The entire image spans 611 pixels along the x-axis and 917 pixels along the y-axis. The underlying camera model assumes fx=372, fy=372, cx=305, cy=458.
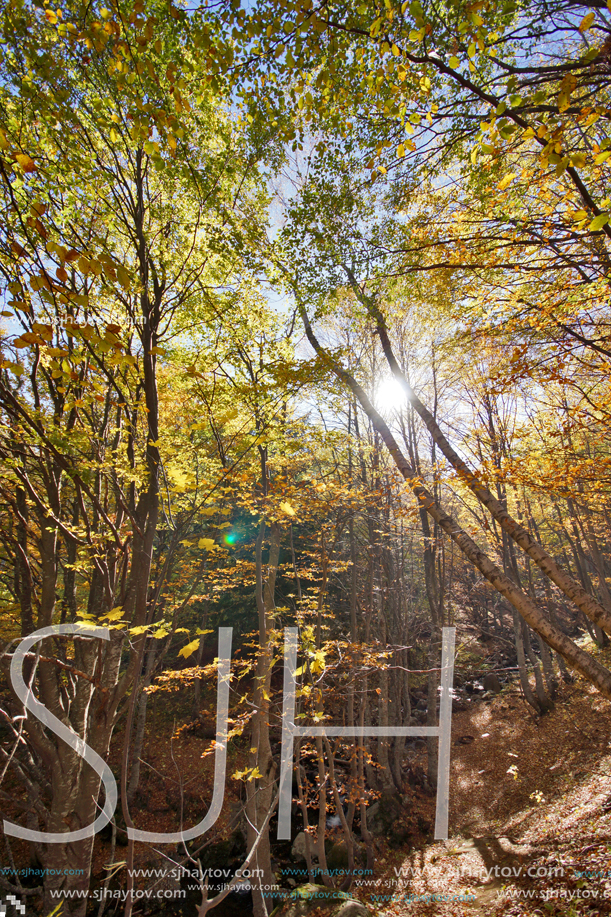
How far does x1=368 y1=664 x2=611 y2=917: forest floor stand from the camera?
12.9 feet

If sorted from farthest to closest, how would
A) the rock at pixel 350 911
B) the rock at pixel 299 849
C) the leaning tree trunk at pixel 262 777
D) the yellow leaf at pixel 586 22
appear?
the rock at pixel 299 849 < the leaning tree trunk at pixel 262 777 < the rock at pixel 350 911 < the yellow leaf at pixel 586 22

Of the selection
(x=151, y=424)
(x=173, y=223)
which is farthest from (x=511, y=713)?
(x=173, y=223)

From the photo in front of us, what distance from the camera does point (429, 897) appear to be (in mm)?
5418

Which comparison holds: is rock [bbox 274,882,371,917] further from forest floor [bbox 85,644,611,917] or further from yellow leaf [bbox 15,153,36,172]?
yellow leaf [bbox 15,153,36,172]

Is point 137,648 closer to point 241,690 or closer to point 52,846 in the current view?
point 52,846

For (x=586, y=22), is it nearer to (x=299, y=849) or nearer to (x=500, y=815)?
(x=500, y=815)

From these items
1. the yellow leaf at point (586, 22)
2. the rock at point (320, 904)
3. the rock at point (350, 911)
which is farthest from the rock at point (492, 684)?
the yellow leaf at point (586, 22)

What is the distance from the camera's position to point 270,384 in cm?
611

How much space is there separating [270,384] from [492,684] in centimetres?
1467

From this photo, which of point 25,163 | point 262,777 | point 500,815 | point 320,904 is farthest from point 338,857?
point 25,163

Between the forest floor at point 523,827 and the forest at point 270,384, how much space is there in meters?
0.07

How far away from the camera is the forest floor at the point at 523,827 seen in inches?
155

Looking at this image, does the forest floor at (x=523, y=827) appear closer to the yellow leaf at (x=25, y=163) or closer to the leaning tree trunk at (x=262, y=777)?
the leaning tree trunk at (x=262, y=777)

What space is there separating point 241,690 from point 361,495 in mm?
11875
